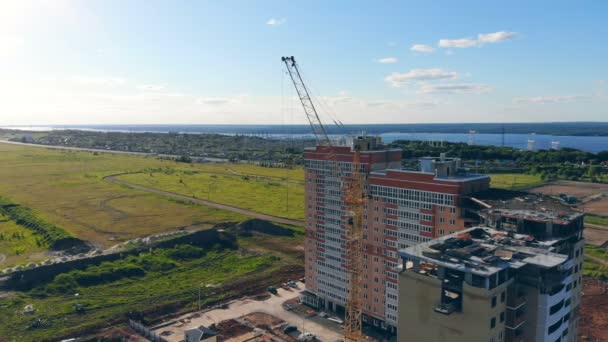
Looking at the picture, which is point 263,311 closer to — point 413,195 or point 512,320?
point 413,195

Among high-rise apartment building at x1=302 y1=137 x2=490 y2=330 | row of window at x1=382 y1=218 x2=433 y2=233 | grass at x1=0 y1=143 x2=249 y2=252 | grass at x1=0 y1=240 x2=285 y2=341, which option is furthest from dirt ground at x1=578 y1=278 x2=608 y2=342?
grass at x1=0 y1=143 x2=249 y2=252

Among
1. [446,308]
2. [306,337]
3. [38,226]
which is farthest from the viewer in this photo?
[38,226]

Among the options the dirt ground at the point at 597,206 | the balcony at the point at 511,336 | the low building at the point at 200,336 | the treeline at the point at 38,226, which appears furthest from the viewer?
the dirt ground at the point at 597,206

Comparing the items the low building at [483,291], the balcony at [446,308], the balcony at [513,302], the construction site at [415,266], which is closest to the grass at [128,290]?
the construction site at [415,266]

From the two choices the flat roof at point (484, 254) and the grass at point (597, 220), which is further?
the grass at point (597, 220)

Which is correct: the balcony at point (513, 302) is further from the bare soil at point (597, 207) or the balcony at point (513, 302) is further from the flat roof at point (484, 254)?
the bare soil at point (597, 207)

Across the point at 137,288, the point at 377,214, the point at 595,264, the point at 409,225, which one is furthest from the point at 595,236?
the point at 137,288

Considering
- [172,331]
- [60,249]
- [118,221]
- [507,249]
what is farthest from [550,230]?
[118,221]
